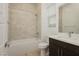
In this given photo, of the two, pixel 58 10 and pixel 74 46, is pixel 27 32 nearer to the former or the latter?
pixel 58 10

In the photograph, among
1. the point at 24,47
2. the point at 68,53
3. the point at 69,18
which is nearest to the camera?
the point at 68,53

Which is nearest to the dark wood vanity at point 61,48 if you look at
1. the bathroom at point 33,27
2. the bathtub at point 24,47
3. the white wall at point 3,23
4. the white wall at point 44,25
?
the bathroom at point 33,27

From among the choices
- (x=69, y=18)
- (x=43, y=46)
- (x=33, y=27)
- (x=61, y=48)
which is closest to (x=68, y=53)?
(x=61, y=48)

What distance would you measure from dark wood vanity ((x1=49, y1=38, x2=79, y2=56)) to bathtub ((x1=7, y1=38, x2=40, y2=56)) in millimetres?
269

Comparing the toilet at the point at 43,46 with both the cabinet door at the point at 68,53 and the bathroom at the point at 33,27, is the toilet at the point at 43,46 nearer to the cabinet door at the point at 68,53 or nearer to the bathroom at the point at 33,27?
the bathroom at the point at 33,27

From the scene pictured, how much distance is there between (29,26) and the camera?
6.24 feet

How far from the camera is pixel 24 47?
1.95 meters

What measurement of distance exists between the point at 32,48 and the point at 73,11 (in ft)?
3.33

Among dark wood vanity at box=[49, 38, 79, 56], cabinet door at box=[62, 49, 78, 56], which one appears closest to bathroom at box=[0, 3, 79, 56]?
dark wood vanity at box=[49, 38, 79, 56]

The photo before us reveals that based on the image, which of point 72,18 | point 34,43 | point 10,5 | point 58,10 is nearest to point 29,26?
point 34,43

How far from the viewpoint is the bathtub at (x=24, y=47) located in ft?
6.21

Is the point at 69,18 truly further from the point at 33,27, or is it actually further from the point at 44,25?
the point at 33,27

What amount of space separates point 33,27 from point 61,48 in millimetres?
642

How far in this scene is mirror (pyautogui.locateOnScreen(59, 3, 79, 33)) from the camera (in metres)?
1.73
